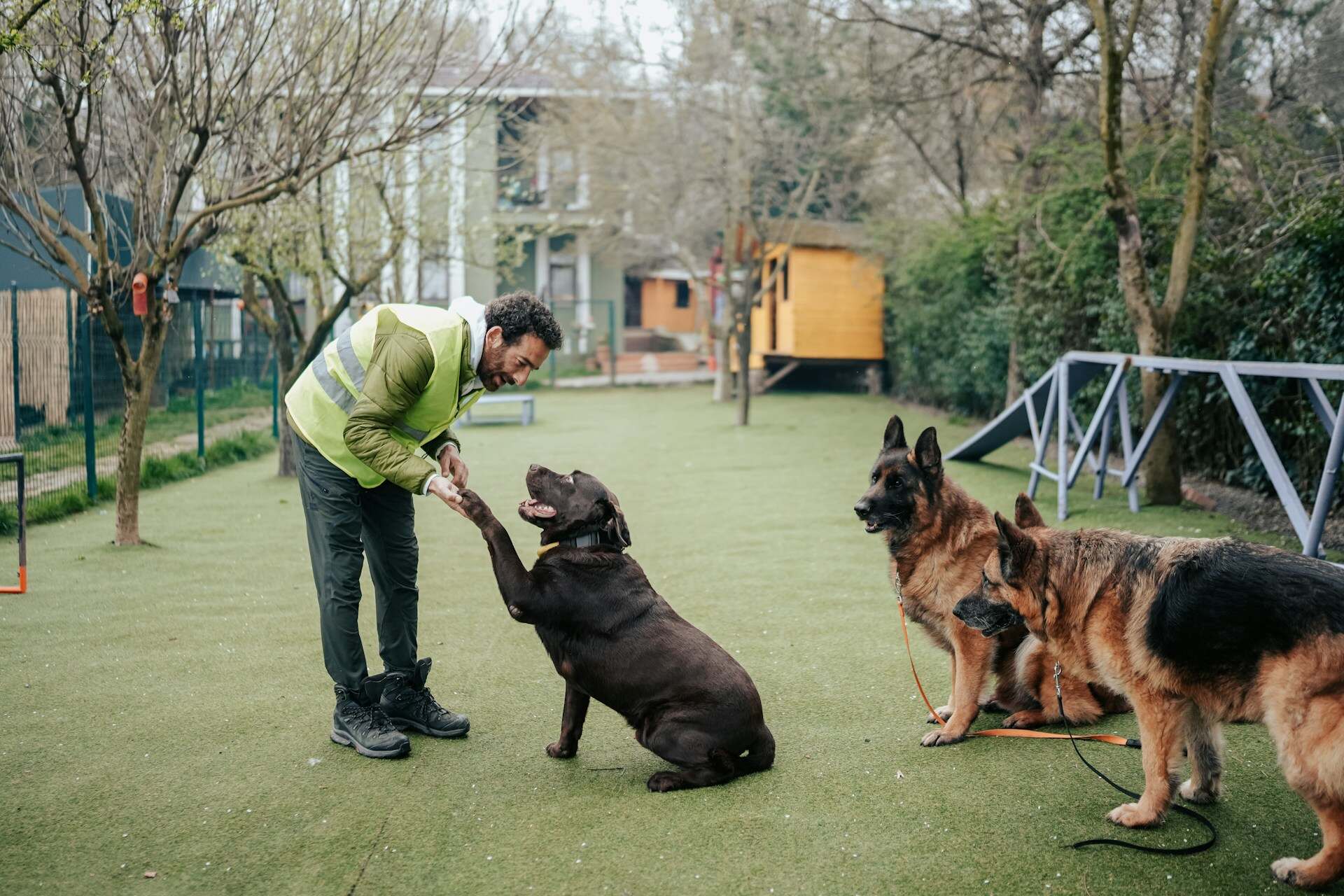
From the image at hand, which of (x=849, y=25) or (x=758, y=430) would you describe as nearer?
(x=849, y=25)

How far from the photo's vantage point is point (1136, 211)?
922cm

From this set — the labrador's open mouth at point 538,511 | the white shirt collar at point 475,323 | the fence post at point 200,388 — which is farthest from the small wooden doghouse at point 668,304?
the labrador's open mouth at point 538,511

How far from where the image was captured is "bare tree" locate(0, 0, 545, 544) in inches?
285

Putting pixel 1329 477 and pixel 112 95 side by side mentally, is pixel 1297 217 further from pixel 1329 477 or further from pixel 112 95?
pixel 112 95

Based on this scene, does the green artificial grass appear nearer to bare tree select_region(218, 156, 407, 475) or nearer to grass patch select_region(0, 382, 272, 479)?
grass patch select_region(0, 382, 272, 479)

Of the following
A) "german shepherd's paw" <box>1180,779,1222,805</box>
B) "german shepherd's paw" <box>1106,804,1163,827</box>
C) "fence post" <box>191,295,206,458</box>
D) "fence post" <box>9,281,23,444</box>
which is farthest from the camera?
"fence post" <box>191,295,206,458</box>

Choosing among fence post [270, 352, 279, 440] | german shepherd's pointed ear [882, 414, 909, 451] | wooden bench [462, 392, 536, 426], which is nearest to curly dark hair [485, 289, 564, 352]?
german shepherd's pointed ear [882, 414, 909, 451]

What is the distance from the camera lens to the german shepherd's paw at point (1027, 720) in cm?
436

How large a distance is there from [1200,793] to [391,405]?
129 inches

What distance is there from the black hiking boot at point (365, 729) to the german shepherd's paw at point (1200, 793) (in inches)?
117

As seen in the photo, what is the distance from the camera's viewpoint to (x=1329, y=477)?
5.95 metres

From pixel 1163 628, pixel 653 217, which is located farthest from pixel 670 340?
pixel 1163 628

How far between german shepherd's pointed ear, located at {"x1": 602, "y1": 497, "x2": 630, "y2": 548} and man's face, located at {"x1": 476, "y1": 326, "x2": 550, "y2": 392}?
598 millimetres

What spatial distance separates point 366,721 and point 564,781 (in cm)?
92
